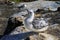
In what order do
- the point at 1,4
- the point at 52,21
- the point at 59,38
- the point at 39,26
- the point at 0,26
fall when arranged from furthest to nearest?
1. the point at 1,4
2. the point at 0,26
3. the point at 52,21
4. the point at 39,26
5. the point at 59,38

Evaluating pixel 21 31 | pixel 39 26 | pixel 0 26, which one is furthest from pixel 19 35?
pixel 0 26

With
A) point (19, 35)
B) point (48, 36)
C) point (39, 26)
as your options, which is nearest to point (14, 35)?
point (19, 35)

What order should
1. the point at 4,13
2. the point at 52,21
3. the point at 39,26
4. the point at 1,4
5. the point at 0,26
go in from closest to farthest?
the point at 39,26, the point at 52,21, the point at 0,26, the point at 4,13, the point at 1,4

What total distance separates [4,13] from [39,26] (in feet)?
15.3

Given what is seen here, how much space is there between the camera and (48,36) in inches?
191

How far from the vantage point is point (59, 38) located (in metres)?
4.80

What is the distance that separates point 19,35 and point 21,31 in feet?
0.48

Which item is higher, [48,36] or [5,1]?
[48,36]

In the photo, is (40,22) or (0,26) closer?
(40,22)

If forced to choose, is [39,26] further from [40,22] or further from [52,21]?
[52,21]

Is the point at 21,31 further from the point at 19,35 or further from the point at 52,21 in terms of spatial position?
the point at 52,21

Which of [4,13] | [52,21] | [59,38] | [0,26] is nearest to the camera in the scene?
[59,38]

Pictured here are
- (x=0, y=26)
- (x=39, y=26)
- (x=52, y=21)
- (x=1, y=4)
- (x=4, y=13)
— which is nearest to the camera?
(x=39, y=26)

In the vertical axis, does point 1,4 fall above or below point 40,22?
below
